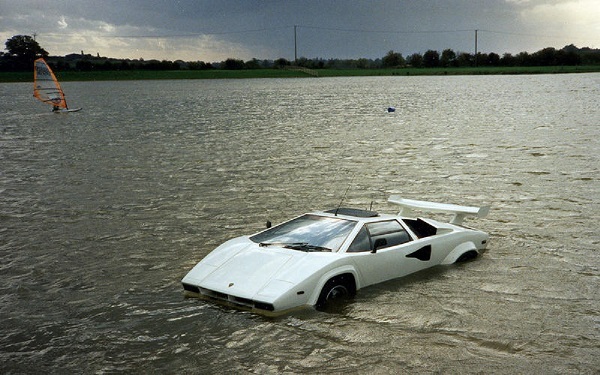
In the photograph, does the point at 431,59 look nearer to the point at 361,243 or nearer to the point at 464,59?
the point at 464,59

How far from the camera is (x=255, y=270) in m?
9.06

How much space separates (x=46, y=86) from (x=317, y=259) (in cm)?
5324

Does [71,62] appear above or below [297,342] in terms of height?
above

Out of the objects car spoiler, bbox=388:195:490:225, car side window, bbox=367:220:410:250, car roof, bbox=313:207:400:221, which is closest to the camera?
car side window, bbox=367:220:410:250

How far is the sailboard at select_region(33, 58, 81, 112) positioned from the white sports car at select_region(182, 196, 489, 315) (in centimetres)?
4826

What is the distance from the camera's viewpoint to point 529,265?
39.5ft

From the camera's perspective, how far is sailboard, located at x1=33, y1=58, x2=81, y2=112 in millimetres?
53344

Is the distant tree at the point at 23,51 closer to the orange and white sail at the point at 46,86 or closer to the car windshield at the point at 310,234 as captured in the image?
the orange and white sail at the point at 46,86

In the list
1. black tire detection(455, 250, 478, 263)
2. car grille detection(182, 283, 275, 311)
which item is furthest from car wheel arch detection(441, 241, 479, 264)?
car grille detection(182, 283, 275, 311)

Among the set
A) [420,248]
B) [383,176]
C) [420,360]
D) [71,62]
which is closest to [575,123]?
[383,176]

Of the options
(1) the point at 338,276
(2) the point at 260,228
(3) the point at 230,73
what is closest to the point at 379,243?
(1) the point at 338,276

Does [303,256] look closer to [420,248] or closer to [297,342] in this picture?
[297,342]

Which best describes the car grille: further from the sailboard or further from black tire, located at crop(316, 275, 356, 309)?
the sailboard

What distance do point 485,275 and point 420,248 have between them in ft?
4.94
